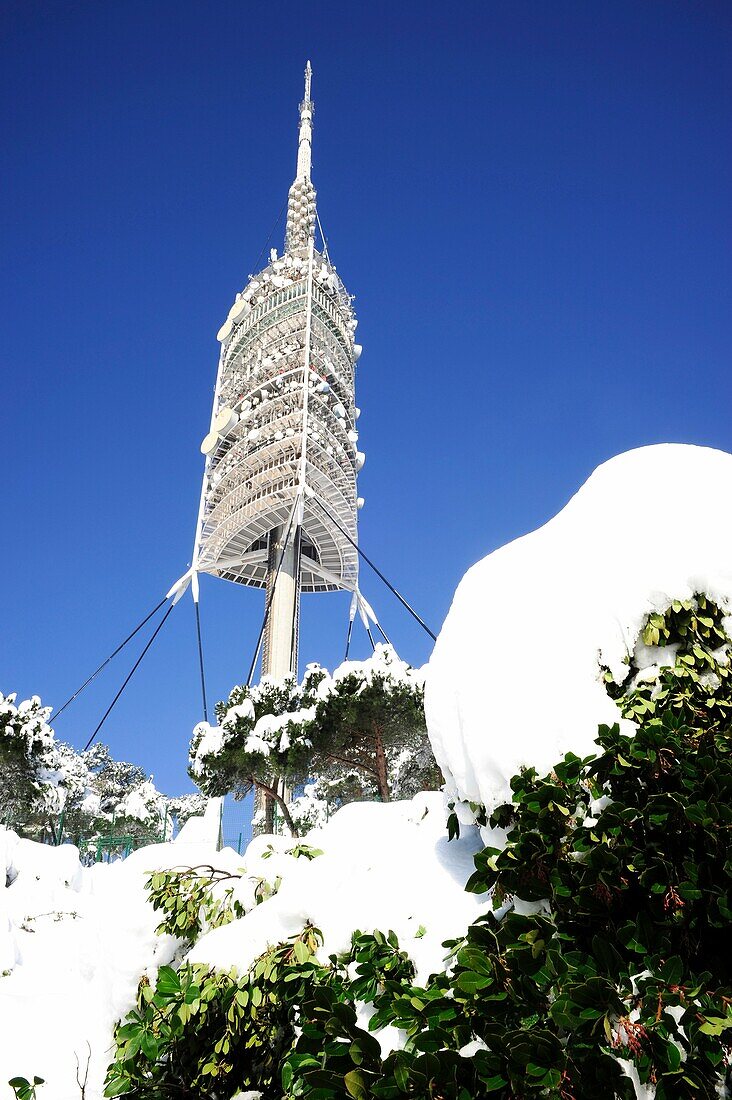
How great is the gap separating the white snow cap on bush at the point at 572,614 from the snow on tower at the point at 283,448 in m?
27.1

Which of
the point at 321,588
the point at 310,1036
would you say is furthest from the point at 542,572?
the point at 321,588

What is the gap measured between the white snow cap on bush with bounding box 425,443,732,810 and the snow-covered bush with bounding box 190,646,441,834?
12.0m

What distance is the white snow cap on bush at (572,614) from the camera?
12.0 feet

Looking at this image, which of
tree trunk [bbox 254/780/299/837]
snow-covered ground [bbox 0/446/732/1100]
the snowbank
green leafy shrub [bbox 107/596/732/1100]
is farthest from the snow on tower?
green leafy shrub [bbox 107/596/732/1100]

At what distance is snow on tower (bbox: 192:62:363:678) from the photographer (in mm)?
32312

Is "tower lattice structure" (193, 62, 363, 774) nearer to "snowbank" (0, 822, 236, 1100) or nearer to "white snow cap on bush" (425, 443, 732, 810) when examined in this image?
"snowbank" (0, 822, 236, 1100)

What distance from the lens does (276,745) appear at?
16844mm

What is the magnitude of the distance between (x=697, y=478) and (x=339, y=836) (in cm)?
340

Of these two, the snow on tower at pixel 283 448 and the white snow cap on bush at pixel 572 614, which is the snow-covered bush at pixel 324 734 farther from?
the snow on tower at pixel 283 448

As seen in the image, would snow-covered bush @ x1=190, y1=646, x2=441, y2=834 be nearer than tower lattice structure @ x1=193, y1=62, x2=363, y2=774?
Yes

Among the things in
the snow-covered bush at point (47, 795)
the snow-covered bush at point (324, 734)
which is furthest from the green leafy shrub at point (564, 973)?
the snow-covered bush at point (47, 795)

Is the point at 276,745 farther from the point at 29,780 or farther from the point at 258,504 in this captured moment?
the point at 258,504

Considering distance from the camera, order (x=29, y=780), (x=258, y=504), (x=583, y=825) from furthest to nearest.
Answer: (x=258, y=504)
(x=29, y=780)
(x=583, y=825)

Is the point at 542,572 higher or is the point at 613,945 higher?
the point at 542,572
